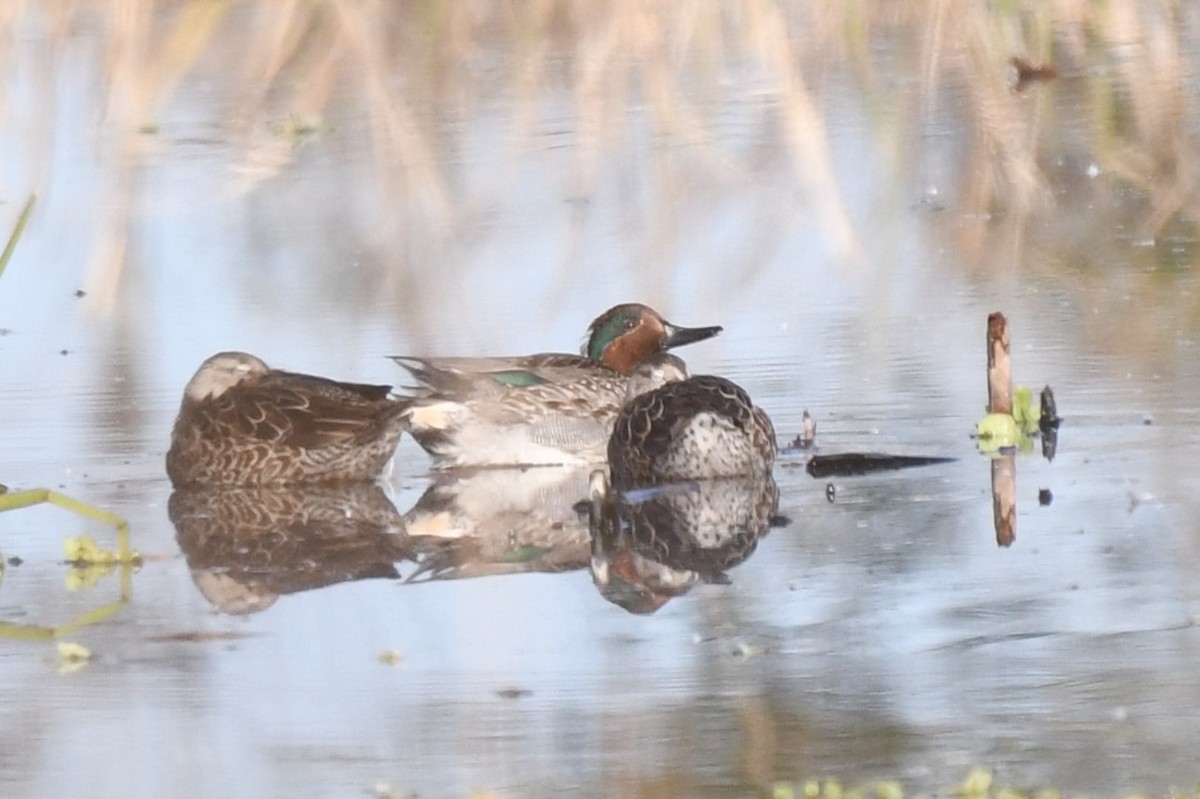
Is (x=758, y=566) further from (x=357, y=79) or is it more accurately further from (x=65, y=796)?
(x=357, y=79)

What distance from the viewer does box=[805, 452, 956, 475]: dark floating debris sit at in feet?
25.4

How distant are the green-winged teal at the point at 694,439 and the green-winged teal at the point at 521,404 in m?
0.57

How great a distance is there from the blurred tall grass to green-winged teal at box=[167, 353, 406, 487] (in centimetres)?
247

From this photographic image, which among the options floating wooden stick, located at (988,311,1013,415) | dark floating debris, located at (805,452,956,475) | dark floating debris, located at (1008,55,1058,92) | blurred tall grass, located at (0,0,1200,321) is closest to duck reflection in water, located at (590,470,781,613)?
dark floating debris, located at (805,452,956,475)

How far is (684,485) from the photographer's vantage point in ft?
25.9

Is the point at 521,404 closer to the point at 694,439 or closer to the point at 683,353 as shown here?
the point at 694,439

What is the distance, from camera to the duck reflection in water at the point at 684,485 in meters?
6.89

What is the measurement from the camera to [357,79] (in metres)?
16.8

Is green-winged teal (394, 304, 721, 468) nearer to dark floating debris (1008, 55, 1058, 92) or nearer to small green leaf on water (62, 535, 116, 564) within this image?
small green leaf on water (62, 535, 116, 564)

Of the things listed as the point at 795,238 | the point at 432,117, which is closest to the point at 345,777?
the point at 795,238

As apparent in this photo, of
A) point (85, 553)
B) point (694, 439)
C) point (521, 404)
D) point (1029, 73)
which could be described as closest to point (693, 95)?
point (1029, 73)

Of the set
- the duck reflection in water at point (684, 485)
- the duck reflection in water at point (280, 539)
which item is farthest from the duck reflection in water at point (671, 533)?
the duck reflection in water at point (280, 539)

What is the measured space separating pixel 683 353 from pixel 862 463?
2.13 m

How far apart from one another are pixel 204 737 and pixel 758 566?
69.5 inches
